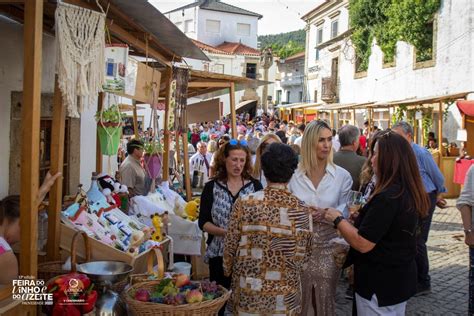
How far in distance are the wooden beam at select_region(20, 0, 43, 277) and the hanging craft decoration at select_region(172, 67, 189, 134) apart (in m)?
4.36

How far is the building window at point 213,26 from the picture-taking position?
54094 millimetres

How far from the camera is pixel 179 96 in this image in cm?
761

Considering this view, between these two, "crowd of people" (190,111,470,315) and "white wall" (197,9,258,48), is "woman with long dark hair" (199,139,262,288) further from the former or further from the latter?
"white wall" (197,9,258,48)

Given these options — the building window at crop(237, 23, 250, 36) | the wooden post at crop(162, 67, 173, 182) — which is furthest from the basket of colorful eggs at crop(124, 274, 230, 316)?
the building window at crop(237, 23, 250, 36)

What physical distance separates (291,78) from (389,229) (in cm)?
4824

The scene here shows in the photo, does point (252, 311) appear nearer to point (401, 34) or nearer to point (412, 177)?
point (412, 177)

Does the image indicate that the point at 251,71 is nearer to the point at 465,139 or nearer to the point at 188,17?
the point at 188,17

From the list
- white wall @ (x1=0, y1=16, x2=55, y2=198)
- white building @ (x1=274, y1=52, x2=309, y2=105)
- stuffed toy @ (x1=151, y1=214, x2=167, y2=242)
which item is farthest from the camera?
white building @ (x1=274, y1=52, x2=309, y2=105)

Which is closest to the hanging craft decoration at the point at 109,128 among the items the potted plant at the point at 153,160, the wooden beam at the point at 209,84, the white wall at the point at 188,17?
the potted plant at the point at 153,160

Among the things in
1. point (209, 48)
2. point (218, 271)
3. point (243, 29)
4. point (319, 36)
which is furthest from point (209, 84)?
point (243, 29)

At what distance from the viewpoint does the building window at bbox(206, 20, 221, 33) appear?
5409 centimetres

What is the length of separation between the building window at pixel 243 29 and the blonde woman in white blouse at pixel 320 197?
5375 centimetres

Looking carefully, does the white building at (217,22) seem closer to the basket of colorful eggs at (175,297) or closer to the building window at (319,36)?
the building window at (319,36)

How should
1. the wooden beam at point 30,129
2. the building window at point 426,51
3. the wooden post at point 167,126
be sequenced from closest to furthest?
the wooden beam at point 30,129
the wooden post at point 167,126
the building window at point 426,51
